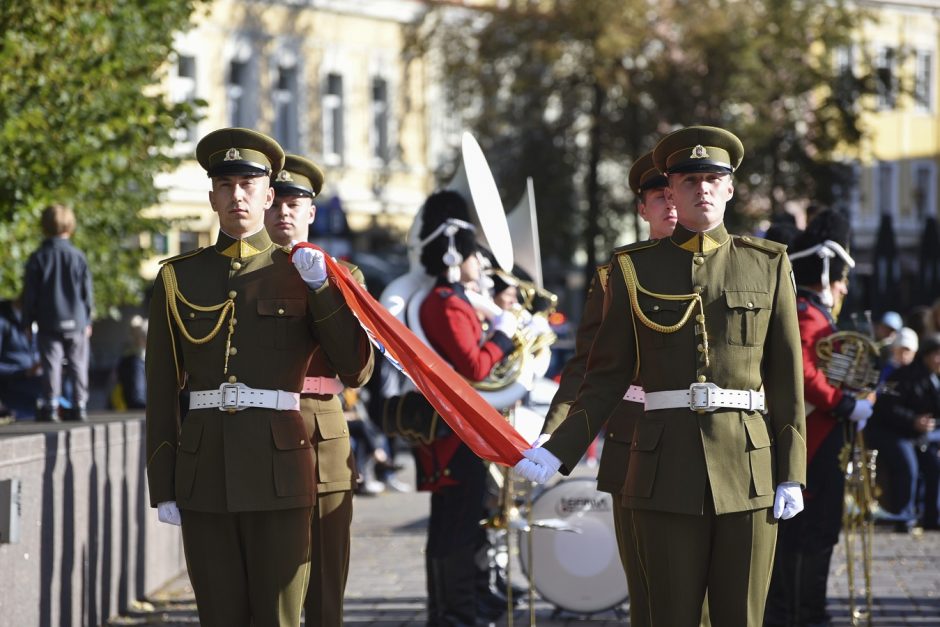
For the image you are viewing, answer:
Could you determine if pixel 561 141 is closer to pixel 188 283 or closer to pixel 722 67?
pixel 722 67

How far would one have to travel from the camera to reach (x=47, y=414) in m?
11.0

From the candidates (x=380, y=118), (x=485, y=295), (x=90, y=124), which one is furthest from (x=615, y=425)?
(x=380, y=118)

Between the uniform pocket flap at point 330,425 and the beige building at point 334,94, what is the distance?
27.2 m

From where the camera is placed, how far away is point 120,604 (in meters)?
9.38

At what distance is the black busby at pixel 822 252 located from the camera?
8.54 metres

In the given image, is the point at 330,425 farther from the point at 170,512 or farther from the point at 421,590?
the point at 421,590

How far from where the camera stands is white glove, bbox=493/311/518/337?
28.0ft

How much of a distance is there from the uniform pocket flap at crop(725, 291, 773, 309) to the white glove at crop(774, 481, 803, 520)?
628 mm

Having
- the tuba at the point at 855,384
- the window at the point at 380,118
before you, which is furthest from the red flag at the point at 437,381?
the window at the point at 380,118

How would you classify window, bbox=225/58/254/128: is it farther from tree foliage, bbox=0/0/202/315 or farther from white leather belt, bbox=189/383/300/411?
white leather belt, bbox=189/383/300/411

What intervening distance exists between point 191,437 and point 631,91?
26.2 m

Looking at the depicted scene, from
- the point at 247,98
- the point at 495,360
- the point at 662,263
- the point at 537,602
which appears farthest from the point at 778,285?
the point at 247,98

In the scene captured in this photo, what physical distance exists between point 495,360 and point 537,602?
2163 mm

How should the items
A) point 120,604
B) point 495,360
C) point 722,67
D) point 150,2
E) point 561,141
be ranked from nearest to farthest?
1. point 495,360
2. point 120,604
3. point 150,2
4. point 722,67
5. point 561,141
